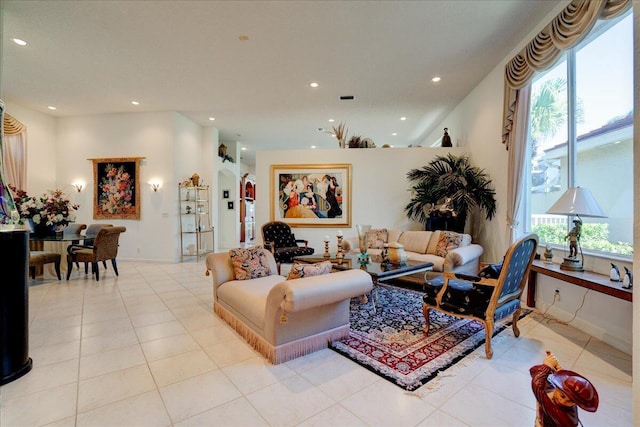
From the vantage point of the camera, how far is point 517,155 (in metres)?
3.88

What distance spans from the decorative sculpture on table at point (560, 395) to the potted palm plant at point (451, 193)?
13.5 feet

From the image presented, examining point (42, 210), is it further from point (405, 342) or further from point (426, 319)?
point (426, 319)

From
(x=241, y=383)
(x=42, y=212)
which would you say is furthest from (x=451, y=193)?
(x=42, y=212)

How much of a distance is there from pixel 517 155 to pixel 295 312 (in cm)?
357

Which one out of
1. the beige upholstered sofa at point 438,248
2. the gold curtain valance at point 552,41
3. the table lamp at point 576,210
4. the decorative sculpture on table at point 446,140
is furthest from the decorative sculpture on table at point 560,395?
the decorative sculpture on table at point 446,140

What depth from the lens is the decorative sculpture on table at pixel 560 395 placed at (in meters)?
0.84

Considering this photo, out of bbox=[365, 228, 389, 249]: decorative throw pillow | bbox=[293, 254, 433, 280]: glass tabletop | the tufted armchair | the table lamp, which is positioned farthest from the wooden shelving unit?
the table lamp

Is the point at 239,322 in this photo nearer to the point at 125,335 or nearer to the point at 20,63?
the point at 125,335

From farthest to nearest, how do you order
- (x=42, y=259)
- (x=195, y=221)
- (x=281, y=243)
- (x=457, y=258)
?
(x=195, y=221) → (x=281, y=243) → (x=42, y=259) → (x=457, y=258)

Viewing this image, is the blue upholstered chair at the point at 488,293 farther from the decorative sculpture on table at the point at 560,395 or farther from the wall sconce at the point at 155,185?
the wall sconce at the point at 155,185

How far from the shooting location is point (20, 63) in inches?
175

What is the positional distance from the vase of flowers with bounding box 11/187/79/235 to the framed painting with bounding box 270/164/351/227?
12.4 feet

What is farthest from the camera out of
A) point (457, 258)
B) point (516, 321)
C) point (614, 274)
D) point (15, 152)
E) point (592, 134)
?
point (15, 152)

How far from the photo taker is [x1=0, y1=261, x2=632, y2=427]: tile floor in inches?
68.3
